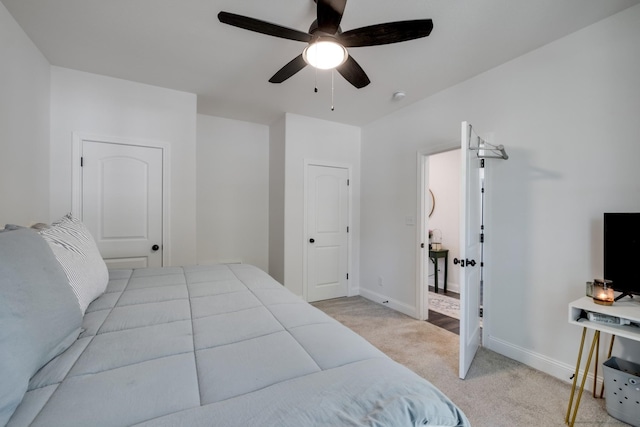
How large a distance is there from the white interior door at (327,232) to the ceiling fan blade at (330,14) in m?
2.36

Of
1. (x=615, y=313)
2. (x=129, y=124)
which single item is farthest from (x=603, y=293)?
(x=129, y=124)

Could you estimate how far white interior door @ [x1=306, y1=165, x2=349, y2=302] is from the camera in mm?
3924

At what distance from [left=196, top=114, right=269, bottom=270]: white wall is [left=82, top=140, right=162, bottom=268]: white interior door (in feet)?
2.70

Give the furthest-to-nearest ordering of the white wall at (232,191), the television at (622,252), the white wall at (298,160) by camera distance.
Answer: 1. the white wall at (232,191)
2. the white wall at (298,160)
3. the television at (622,252)

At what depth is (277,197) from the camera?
398 cm

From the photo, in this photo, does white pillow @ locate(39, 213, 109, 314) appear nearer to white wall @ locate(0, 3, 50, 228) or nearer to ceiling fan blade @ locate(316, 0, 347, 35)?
white wall @ locate(0, 3, 50, 228)

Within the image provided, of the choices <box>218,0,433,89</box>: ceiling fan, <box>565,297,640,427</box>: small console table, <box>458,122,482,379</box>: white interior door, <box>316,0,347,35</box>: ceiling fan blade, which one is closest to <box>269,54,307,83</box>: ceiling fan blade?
<box>218,0,433,89</box>: ceiling fan

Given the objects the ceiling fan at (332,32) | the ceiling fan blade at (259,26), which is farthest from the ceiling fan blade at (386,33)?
the ceiling fan blade at (259,26)

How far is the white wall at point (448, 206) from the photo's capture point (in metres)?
4.51

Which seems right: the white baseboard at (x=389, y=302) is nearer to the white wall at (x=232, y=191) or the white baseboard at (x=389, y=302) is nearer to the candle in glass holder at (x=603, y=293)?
the white wall at (x=232, y=191)

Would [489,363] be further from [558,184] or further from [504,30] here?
[504,30]

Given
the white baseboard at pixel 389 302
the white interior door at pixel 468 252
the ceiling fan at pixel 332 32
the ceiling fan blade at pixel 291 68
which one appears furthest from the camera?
the white baseboard at pixel 389 302

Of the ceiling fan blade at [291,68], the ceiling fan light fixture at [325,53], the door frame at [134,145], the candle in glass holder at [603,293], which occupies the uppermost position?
the ceiling fan blade at [291,68]

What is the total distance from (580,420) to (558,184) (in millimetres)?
1613
